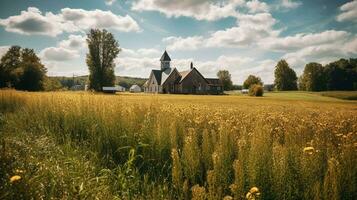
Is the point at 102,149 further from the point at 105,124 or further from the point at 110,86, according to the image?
the point at 110,86

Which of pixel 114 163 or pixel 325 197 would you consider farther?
pixel 114 163

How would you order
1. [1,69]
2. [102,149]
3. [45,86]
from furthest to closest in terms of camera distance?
[45,86] → [1,69] → [102,149]

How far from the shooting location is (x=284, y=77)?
104 metres

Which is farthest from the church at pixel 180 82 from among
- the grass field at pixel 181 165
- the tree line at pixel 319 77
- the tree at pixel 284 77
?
the grass field at pixel 181 165

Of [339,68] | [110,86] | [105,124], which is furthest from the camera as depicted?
[339,68]

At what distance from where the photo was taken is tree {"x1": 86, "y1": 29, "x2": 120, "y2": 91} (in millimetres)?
69000

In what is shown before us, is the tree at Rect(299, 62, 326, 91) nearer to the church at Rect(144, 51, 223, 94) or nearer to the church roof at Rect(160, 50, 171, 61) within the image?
the church at Rect(144, 51, 223, 94)

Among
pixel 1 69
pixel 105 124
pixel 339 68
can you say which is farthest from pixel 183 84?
pixel 105 124

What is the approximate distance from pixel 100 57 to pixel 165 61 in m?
19.2

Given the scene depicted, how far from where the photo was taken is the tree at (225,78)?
131000mm

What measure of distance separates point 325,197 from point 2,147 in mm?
4211

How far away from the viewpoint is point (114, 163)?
5.48 m

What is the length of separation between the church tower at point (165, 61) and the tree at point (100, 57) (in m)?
15.0

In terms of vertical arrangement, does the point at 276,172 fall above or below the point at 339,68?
below
